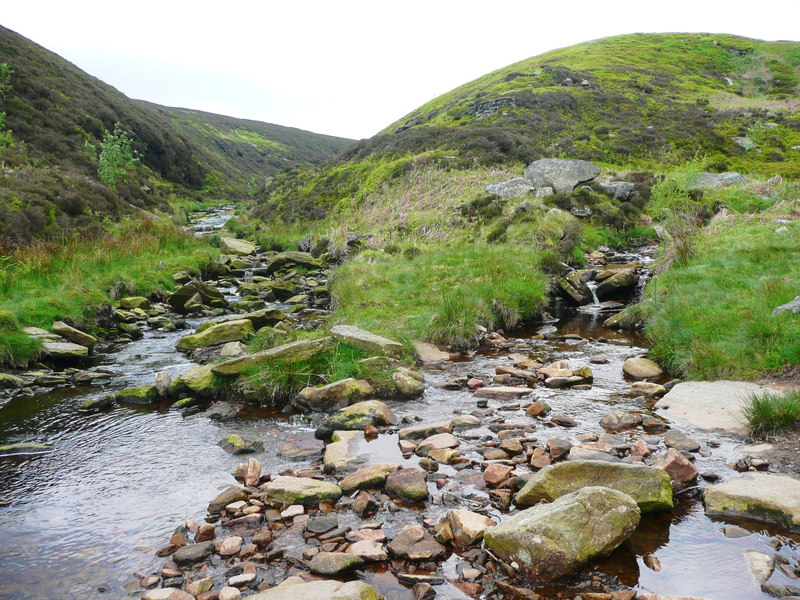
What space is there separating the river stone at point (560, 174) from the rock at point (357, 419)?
68.7ft

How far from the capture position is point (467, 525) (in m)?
4.18

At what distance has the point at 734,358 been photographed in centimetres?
763

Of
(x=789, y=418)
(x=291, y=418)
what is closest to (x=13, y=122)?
(x=291, y=418)

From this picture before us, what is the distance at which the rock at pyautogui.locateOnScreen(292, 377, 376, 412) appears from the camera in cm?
769

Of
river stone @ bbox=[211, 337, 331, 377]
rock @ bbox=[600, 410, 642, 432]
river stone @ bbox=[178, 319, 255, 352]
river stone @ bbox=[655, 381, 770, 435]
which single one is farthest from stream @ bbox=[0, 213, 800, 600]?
river stone @ bbox=[178, 319, 255, 352]

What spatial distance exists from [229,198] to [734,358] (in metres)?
68.4

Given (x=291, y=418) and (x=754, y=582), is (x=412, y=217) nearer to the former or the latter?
(x=291, y=418)

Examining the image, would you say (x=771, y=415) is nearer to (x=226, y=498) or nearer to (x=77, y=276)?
(x=226, y=498)

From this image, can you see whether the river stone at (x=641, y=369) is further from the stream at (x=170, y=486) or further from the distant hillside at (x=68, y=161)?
the distant hillside at (x=68, y=161)

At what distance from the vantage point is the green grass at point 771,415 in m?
5.75

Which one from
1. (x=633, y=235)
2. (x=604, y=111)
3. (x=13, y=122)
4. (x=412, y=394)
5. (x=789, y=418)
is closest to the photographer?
(x=789, y=418)

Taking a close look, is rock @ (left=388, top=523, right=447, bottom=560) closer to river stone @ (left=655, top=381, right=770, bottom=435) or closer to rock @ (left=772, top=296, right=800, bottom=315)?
river stone @ (left=655, top=381, right=770, bottom=435)

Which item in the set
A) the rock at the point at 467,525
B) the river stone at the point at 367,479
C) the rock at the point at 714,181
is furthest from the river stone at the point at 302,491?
the rock at the point at 714,181

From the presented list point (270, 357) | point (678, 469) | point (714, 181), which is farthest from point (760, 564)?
point (714, 181)
